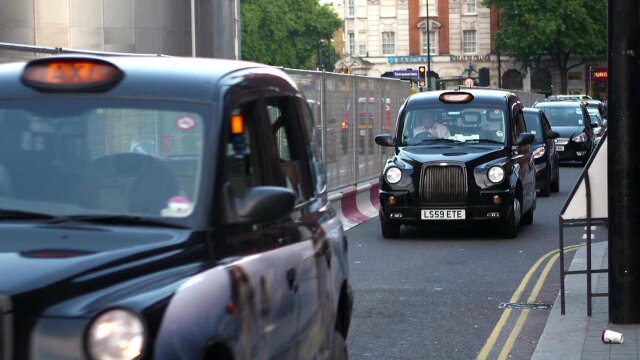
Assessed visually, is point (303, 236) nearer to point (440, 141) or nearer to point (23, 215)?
point (23, 215)

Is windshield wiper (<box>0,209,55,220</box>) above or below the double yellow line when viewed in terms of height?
above

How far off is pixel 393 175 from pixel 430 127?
4.22 ft

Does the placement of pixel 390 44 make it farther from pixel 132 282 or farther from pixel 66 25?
pixel 132 282

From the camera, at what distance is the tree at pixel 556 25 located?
10218 centimetres

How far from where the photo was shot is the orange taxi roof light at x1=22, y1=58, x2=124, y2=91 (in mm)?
5082

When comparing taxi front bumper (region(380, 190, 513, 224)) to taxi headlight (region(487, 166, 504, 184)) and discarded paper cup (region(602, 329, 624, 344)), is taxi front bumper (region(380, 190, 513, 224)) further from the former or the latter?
discarded paper cup (region(602, 329, 624, 344))

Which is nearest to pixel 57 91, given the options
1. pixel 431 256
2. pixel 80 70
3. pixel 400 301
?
pixel 80 70

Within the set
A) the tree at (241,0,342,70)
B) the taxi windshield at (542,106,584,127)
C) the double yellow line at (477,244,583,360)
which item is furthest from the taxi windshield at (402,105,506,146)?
the tree at (241,0,342,70)

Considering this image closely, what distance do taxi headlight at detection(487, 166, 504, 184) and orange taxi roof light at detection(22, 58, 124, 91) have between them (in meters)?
12.2

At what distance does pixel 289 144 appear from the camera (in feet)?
20.4

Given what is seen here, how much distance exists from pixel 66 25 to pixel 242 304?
1483 inches

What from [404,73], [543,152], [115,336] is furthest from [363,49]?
[115,336]

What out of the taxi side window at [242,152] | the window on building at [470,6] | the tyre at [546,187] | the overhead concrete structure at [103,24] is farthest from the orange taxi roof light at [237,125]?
the window on building at [470,6]

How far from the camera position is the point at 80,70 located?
200 inches
